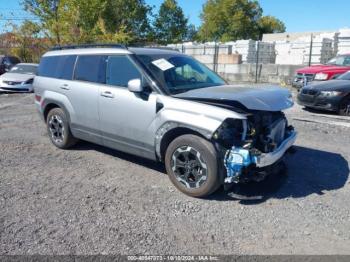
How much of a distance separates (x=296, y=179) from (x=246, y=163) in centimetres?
142

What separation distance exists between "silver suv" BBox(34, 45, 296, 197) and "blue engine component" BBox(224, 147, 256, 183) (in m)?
0.01

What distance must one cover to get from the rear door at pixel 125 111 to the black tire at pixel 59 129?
110 centimetres

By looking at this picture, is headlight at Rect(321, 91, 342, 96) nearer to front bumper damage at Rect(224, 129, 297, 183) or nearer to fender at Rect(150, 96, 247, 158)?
front bumper damage at Rect(224, 129, 297, 183)

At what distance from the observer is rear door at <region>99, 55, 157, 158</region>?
4.80 meters

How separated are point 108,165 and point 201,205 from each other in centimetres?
200

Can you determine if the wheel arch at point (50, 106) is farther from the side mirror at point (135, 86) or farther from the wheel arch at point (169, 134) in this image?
the wheel arch at point (169, 134)

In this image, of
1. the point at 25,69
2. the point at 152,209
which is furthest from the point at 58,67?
the point at 25,69

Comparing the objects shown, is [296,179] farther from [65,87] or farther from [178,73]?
[65,87]

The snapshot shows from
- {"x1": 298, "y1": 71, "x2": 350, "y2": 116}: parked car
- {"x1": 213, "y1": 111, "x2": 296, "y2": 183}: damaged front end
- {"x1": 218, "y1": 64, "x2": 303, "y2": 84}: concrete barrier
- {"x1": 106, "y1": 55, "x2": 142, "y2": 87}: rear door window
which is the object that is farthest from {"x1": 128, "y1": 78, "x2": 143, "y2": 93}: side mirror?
{"x1": 218, "y1": 64, "x2": 303, "y2": 84}: concrete barrier

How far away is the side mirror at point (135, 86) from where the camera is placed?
15.2 ft

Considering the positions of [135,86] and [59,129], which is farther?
[59,129]

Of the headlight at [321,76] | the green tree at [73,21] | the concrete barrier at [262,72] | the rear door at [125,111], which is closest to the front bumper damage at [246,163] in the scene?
the rear door at [125,111]

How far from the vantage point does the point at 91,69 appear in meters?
5.68

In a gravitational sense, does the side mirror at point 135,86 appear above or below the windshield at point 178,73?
below
